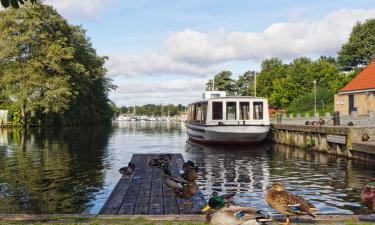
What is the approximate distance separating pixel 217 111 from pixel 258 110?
141 inches

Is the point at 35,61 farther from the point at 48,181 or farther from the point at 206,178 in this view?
the point at 206,178

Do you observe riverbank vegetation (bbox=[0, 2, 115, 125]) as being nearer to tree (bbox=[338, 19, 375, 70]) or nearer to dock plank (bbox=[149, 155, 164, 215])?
dock plank (bbox=[149, 155, 164, 215])

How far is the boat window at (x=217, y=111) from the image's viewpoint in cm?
3662

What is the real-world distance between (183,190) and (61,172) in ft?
36.5

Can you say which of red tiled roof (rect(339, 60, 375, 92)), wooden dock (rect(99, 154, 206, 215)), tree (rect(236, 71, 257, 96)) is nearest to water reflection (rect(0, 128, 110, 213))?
wooden dock (rect(99, 154, 206, 215))

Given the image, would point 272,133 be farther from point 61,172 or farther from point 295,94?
point 295,94

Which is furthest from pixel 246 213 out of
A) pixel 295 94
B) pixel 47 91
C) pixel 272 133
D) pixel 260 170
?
pixel 295 94

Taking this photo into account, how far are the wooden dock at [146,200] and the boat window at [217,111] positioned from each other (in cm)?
2088

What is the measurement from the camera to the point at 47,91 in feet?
206

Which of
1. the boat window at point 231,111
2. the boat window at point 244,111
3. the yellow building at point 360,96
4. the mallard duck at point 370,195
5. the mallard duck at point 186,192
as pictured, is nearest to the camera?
the mallard duck at point 370,195

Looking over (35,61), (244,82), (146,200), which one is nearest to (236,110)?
(146,200)

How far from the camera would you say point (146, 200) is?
454 inches

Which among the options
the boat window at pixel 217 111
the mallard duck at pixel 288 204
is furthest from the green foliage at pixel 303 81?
the mallard duck at pixel 288 204

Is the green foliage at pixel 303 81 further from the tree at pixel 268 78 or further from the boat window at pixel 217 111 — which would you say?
the boat window at pixel 217 111
